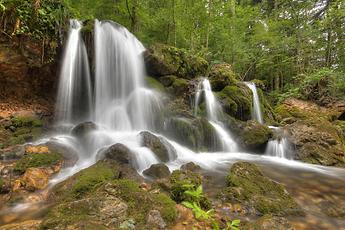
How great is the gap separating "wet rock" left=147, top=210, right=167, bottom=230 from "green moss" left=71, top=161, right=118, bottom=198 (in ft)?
4.24

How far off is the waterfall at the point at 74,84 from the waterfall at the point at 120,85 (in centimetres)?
38

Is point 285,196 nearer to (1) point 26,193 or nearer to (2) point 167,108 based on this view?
(1) point 26,193

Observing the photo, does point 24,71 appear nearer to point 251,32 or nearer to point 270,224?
point 270,224

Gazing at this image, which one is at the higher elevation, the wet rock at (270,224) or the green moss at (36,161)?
the green moss at (36,161)

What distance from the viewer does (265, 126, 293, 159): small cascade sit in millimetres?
9062

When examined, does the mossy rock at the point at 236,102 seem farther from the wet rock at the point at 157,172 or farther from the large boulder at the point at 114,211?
the large boulder at the point at 114,211

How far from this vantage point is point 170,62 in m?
11.8

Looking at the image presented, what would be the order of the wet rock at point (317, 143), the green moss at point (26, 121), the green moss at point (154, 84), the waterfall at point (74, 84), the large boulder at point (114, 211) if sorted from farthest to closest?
the green moss at point (154, 84) < the waterfall at point (74, 84) < the wet rock at point (317, 143) < the green moss at point (26, 121) < the large boulder at point (114, 211)

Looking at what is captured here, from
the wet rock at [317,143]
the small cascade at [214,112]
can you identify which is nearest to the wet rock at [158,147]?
the small cascade at [214,112]

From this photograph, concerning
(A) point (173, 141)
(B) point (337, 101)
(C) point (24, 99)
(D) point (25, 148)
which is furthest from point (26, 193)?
(B) point (337, 101)

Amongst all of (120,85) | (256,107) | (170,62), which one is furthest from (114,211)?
(256,107)

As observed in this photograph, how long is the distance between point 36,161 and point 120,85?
5430 millimetres

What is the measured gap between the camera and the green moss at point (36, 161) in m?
5.29

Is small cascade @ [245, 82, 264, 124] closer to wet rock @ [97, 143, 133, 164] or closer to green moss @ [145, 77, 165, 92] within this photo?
green moss @ [145, 77, 165, 92]
